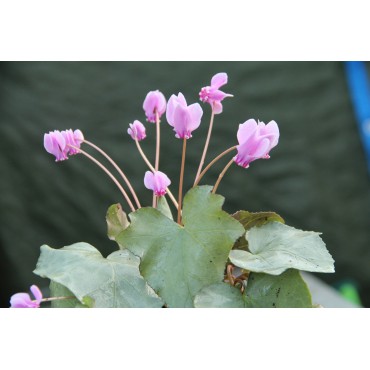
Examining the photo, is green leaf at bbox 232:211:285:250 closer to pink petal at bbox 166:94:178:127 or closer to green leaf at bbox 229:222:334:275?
green leaf at bbox 229:222:334:275

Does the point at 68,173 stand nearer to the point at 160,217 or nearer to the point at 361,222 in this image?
the point at 361,222

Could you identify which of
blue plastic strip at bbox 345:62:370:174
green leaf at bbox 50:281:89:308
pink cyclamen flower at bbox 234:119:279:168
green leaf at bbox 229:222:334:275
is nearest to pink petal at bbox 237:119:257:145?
pink cyclamen flower at bbox 234:119:279:168

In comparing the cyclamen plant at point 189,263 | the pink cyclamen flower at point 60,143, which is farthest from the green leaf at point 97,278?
the pink cyclamen flower at point 60,143

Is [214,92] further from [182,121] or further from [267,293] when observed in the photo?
[267,293]

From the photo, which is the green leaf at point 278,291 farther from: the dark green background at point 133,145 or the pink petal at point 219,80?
the dark green background at point 133,145

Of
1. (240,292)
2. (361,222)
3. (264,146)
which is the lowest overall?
(361,222)

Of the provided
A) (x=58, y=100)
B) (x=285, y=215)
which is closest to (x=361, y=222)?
→ (x=285, y=215)
